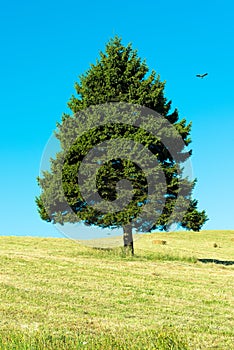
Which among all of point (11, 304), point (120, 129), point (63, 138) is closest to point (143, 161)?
point (120, 129)

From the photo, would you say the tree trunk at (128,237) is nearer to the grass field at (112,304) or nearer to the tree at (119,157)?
the tree at (119,157)

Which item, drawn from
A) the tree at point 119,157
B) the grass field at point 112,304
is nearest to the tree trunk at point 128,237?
the tree at point 119,157

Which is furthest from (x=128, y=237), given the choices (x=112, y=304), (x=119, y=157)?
(x=112, y=304)

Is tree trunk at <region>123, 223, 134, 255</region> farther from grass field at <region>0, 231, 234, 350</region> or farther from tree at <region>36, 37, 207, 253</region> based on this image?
grass field at <region>0, 231, 234, 350</region>

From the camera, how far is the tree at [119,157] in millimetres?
25234

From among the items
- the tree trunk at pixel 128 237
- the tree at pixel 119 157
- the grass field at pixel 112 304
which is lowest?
the grass field at pixel 112 304

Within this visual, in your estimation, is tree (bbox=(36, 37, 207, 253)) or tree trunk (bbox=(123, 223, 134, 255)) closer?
tree (bbox=(36, 37, 207, 253))

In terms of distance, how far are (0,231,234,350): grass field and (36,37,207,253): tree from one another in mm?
2846

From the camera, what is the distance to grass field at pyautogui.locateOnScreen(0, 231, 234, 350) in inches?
344

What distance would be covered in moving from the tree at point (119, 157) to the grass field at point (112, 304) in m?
2.85

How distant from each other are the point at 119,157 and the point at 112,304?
12724mm

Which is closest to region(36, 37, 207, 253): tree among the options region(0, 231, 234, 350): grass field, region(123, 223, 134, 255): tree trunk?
region(123, 223, 134, 255): tree trunk

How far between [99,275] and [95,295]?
421cm

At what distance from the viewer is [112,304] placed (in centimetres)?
1326
